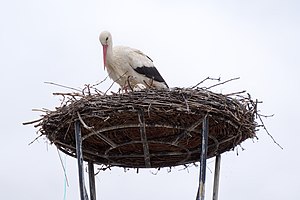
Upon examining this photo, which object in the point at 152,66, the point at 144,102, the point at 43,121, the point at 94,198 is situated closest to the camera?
the point at 144,102

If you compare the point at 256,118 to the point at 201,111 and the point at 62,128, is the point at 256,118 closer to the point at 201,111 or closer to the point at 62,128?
the point at 201,111

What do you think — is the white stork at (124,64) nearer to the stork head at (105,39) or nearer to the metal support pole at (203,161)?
the stork head at (105,39)

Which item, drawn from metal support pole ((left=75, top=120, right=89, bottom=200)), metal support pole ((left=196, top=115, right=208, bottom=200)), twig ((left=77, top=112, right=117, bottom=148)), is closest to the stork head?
twig ((left=77, top=112, right=117, bottom=148))

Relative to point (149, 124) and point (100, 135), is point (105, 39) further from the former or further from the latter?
point (149, 124)

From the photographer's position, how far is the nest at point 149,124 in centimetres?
709

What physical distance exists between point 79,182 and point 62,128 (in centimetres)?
54

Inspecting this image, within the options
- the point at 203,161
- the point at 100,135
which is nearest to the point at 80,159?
the point at 100,135

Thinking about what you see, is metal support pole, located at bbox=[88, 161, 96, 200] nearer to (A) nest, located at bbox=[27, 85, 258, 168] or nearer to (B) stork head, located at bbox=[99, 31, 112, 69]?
(A) nest, located at bbox=[27, 85, 258, 168]

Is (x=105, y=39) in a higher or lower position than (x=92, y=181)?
higher

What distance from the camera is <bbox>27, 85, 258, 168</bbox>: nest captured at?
7.09 m

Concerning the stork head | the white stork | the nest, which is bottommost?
the nest

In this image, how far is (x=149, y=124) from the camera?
7.30m

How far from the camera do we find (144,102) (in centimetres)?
700

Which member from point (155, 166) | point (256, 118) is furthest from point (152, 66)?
point (256, 118)
